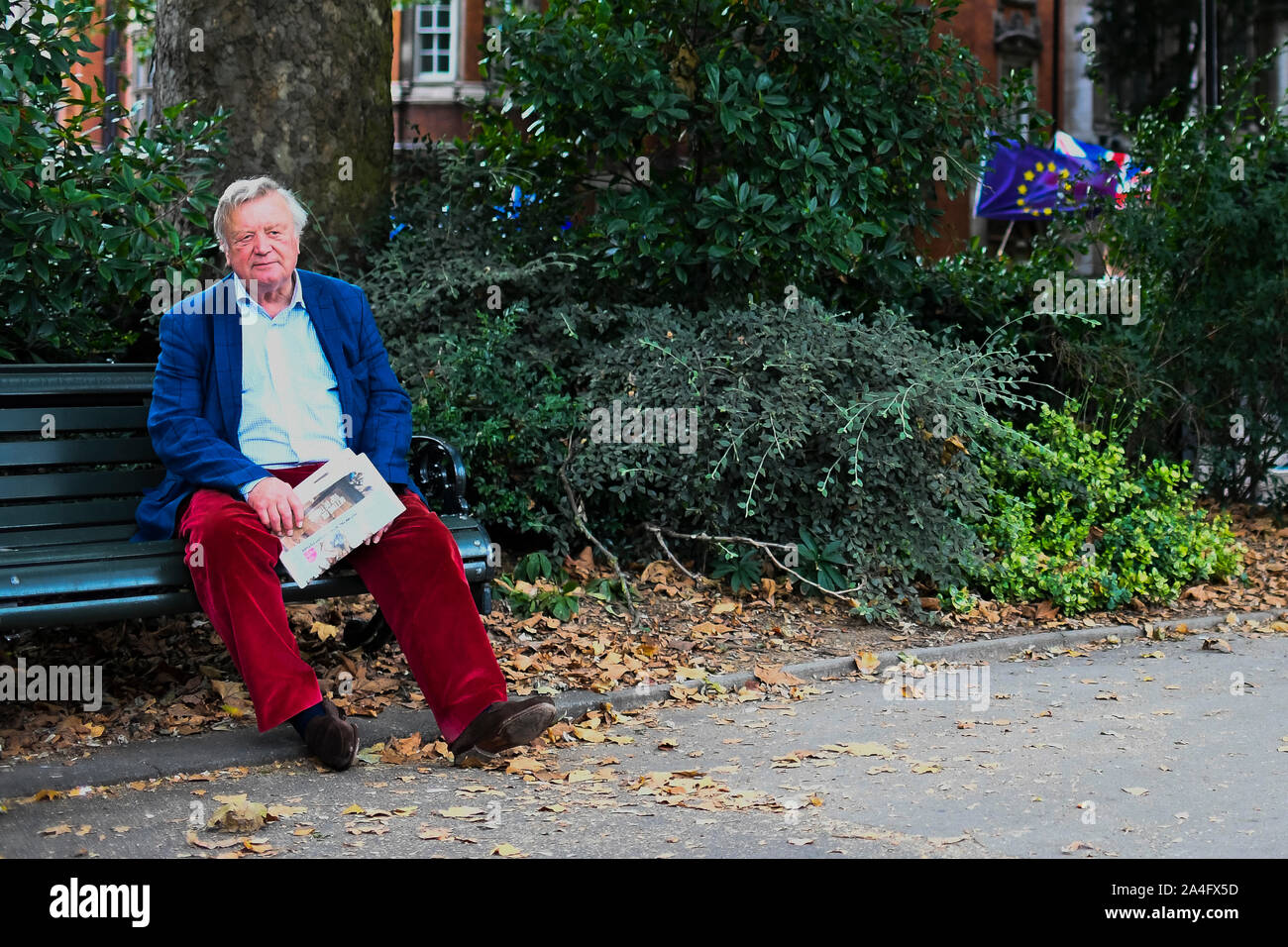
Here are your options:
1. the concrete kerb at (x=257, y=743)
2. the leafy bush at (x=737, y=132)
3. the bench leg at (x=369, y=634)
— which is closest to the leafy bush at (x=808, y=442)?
the leafy bush at (x=737, y=132)

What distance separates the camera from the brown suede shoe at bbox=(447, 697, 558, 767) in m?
4.49

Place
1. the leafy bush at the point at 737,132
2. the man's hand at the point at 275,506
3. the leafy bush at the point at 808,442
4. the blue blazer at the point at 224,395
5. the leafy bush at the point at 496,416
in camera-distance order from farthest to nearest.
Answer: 1. the leafy bush at the point at 737,132
2. the leafy bush at the point at 496,416
3. the leafy bush at the point at 808,442
4. the blue blazer at the point at 224,395
5. the man's hand at the point at 275,506

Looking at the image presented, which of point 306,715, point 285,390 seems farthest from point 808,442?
point 306,715

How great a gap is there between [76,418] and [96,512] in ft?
1.18

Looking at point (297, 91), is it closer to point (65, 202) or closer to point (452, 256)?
point (452, 256)

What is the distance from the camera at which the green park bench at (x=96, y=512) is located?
4.46 metres

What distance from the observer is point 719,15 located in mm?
7551

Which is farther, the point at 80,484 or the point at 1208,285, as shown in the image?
the point at 1208,285

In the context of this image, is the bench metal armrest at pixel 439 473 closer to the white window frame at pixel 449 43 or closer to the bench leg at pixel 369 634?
the bench leg at pixel 369 634

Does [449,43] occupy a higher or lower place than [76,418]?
higher

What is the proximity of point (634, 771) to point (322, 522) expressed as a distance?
51.8 inches

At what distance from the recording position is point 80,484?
518 cm

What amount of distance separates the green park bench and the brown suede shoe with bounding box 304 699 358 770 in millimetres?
530

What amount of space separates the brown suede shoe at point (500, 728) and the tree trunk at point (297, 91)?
347 centimetres
